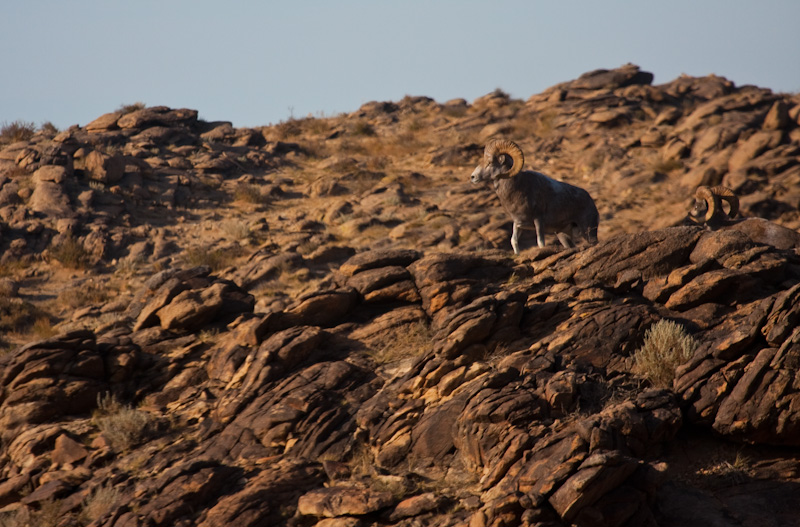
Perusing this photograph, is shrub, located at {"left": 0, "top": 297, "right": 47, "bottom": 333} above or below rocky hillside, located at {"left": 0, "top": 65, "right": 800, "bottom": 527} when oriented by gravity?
above

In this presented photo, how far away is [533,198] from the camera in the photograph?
1324 cm

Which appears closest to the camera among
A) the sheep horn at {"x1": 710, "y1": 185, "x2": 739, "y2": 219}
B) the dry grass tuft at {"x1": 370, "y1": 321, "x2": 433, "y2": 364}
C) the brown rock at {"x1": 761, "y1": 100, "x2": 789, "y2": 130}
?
the dry grass tuft at {"x1": 370, "y1": 321, "x2": 433, "y2": 364}

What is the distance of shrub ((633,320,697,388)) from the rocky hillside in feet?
0.21

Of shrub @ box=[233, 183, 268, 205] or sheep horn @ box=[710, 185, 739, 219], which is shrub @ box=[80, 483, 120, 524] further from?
shrub @ box=[233, 183, 268, 205]

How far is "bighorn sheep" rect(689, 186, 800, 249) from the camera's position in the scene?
12789 mm

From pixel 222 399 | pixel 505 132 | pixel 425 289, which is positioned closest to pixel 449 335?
pixel 425 289

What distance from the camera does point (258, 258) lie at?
16656mm

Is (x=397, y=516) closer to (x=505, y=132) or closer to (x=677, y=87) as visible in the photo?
(x=505, y=132)

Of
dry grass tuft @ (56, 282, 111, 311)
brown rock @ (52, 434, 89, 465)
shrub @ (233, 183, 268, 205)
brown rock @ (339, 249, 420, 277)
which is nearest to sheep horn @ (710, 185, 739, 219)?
brown rock @ (339, 249, 420, 277)

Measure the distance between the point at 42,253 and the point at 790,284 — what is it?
17.7 meters

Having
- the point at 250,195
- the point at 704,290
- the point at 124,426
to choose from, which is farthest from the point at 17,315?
the point at 704,290

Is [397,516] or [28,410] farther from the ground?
[28,410]

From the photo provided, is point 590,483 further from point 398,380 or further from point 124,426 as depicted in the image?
point 124,426

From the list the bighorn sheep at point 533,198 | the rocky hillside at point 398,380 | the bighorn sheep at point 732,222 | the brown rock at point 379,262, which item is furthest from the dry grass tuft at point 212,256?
the bighorn sheep at point 732,222
